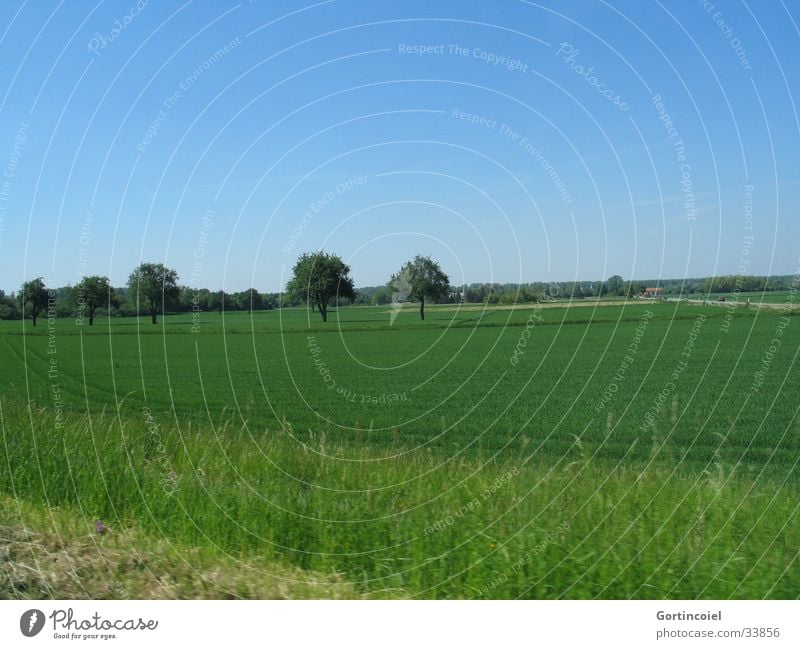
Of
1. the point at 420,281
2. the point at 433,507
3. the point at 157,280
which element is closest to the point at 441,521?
the point at 433,507

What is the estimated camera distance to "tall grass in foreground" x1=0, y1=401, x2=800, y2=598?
374 centimetres

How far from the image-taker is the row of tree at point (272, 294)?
30.4ft

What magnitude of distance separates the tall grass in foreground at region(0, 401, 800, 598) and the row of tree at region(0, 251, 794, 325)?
1.66m

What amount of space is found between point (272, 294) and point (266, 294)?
0.31 meters

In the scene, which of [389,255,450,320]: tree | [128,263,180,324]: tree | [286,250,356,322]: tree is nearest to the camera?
[128,263,180,324]: tree

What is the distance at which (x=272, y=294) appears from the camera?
1067 inches

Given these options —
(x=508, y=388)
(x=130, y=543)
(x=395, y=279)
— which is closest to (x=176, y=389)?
(x=508, y=388)

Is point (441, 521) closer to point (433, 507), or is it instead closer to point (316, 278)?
point (433, 507)

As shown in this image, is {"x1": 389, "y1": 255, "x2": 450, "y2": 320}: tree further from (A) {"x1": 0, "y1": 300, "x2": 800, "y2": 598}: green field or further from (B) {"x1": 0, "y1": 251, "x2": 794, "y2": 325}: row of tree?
(A) {"x1": 0, "y1": 300, "x2": 800, "y2": 598}: green field

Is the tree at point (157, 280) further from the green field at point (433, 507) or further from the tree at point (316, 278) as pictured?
the tree at point (316, 278)

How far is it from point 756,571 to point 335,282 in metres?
31.1

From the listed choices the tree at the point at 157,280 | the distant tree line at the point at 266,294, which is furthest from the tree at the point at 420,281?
the tree at the point at 157,280

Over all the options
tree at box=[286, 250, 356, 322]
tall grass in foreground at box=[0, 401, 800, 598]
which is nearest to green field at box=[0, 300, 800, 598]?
tall grass in foreground at box=[0, 401, 800, 598]
